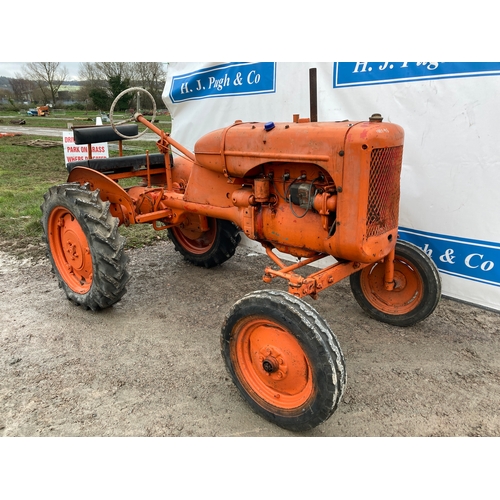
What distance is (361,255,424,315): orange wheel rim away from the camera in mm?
3332

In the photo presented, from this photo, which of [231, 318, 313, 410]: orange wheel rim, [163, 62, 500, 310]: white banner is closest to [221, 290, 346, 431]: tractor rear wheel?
[231, 318, 313, 410]: orange wheel rim

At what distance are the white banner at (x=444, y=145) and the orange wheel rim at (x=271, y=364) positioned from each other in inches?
82.2

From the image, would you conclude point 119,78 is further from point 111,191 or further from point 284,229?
point 284,229

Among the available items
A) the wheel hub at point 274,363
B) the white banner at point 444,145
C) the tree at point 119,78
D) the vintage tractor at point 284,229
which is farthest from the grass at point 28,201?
the wheel hub at point 274,363

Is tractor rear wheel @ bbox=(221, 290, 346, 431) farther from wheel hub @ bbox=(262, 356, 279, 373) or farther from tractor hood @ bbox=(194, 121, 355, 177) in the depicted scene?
tractor hood @ bbox=(194, 121, 355, 177)

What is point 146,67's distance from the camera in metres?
10.9

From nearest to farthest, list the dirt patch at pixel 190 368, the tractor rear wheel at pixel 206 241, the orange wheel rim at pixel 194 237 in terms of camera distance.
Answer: the dirt patch at pixel 190 368, the tractor rear wheel at pixel 206 241, the orange wheel rim at pixel 194 237

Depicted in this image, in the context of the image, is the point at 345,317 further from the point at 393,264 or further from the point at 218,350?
the point at 218,350

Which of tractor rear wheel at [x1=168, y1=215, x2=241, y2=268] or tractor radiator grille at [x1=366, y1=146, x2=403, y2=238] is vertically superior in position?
tractor radiator grille at [x1=366, y1=146, x2=403, y2=238]

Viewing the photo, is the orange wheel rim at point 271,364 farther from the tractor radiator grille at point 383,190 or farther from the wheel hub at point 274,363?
the tractor radiator grille at point 383,190

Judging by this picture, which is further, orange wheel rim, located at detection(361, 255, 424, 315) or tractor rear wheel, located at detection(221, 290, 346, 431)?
orange wheel rim, located at detection(361, 255, 424, 315)

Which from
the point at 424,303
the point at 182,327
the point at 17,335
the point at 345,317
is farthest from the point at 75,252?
the point at 424,303

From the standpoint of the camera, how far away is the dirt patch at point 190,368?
244 centimetres

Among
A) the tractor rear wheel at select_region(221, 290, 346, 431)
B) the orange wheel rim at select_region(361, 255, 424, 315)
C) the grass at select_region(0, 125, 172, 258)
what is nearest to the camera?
the tractor rear wheel at select_region(221, 290, 346, 431)
